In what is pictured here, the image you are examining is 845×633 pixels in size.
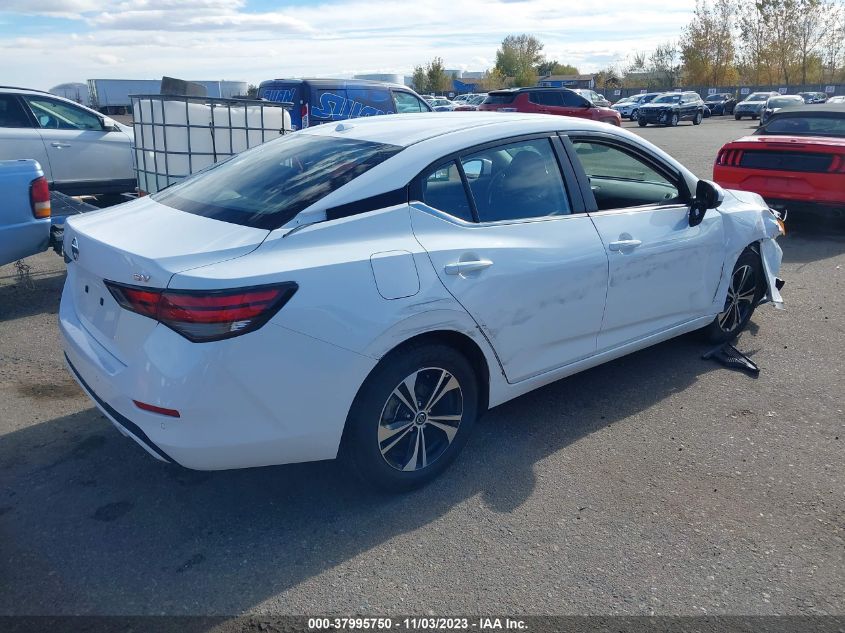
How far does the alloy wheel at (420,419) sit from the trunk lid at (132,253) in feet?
3.04

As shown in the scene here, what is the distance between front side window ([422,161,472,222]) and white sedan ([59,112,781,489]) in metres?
0.01

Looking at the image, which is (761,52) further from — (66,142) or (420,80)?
(66,142)

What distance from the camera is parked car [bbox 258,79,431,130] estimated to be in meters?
10.8

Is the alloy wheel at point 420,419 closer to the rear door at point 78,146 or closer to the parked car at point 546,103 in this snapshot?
the rear door at point 78,146

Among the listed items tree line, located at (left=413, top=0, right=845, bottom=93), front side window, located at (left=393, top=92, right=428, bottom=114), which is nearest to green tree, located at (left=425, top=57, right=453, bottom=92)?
tree line, located at (left=413, top=0, right=845, bottom=93)

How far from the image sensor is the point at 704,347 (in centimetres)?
520

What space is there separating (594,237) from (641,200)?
0.90m

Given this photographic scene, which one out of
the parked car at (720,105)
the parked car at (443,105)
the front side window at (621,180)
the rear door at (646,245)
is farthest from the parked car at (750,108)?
the rear door at (646,245)

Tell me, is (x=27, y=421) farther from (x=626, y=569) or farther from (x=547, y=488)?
(x=626, y=569)

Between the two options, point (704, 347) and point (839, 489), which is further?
point (704, 347)

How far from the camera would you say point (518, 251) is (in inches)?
137

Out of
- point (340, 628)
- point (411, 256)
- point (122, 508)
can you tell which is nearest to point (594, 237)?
point (411, 256)

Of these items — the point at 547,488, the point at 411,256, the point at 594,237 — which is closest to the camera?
the point at 411,256

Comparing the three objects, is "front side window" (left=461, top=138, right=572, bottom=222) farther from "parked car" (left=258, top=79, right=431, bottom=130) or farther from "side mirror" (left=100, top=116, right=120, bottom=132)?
"parked car" (left=258, top=79, right=431, bottom=130)
